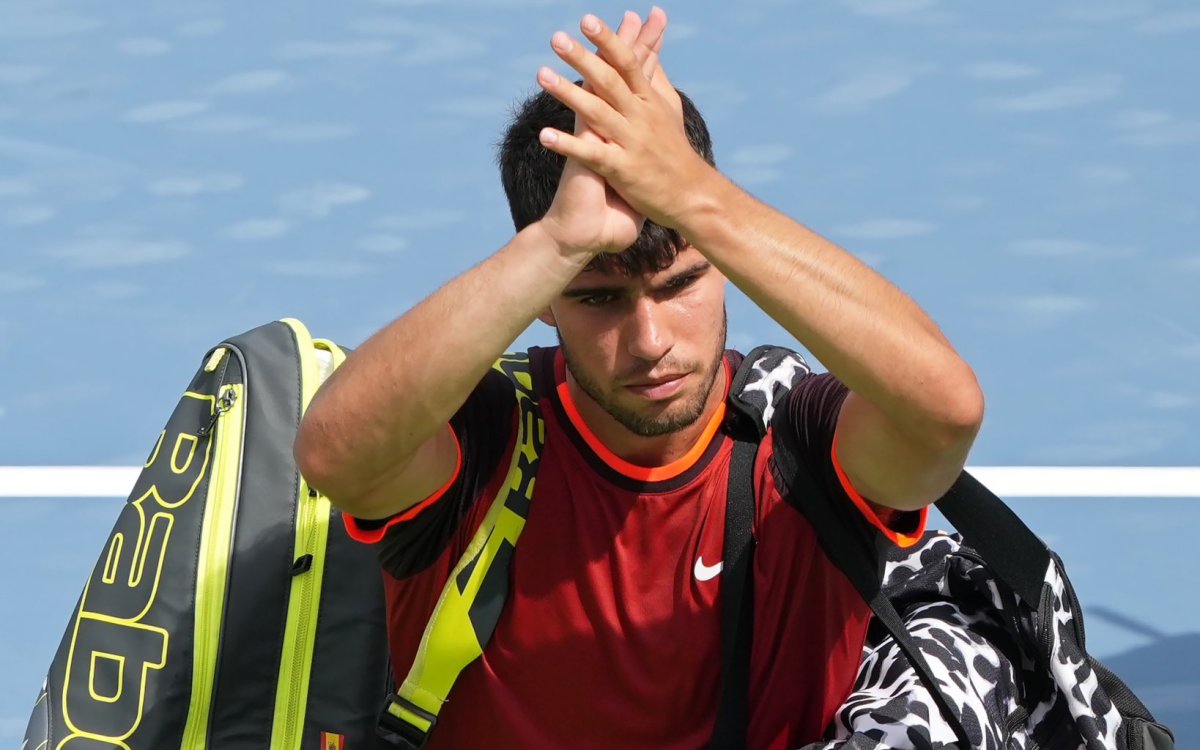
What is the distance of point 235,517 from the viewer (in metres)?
3.10

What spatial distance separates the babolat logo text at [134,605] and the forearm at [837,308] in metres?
1.08

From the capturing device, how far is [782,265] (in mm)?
2598

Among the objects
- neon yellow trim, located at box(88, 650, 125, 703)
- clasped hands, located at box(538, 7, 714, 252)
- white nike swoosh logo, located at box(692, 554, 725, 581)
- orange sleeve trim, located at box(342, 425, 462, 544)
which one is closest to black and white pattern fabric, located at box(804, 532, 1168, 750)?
white nike swoosh logo, located at box(692, 554, 725, 581)

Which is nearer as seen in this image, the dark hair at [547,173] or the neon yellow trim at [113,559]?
the dark hair at [547,173]

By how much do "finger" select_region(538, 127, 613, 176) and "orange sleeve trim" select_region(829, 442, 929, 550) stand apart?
648 mm

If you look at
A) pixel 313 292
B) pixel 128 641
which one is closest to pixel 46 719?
pixel 128 641

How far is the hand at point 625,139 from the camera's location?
102 inches

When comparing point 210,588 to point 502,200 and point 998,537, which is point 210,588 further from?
point 502,200

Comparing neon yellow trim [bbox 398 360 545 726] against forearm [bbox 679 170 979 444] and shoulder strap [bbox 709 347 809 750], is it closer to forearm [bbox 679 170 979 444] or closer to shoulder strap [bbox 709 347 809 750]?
shoulder strap [bbox 709 347 809 750]

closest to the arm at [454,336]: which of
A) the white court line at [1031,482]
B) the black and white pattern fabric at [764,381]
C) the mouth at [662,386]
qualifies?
the mouth at [662,386]

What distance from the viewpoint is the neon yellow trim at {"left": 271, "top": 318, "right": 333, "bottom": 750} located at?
3.12m

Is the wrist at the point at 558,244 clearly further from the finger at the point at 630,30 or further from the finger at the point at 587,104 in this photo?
the finger at the point at 630,30

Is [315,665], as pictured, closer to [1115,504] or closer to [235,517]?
[235,517]

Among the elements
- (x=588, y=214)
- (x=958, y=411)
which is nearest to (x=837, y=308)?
(x=958, y=411)
